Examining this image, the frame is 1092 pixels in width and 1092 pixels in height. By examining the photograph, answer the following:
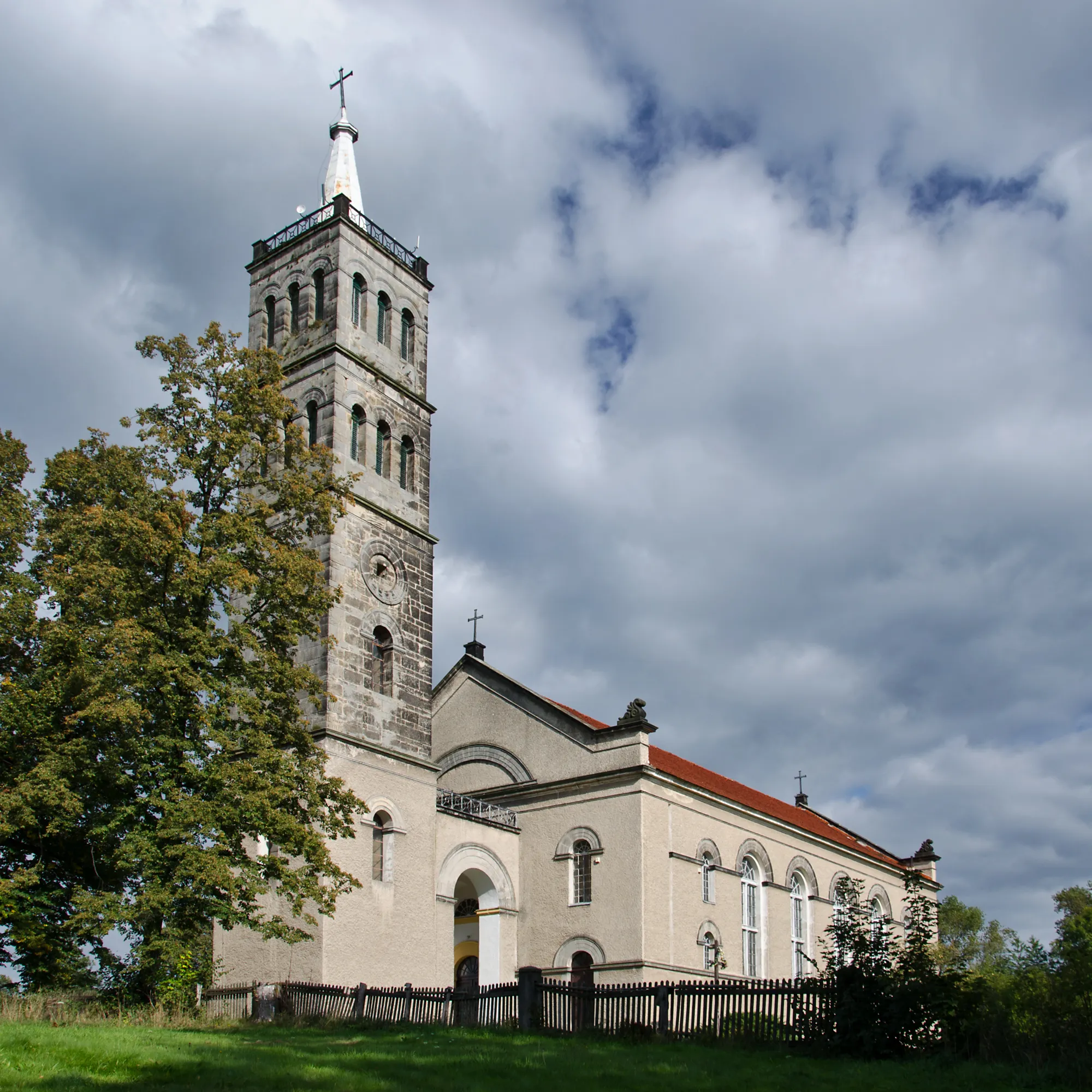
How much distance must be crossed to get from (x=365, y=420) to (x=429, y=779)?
9380 millimetres

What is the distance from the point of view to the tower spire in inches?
1341

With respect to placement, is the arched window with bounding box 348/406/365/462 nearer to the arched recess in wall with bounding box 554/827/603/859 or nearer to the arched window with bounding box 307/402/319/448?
the arched window with bounding box 307/402/319/448

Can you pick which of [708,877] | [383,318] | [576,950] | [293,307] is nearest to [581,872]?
[576,950]

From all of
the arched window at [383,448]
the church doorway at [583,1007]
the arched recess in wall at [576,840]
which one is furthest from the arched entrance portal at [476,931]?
the church doorway at [583,1007]

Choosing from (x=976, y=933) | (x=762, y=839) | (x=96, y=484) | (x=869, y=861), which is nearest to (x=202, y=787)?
(x=96, y=484)

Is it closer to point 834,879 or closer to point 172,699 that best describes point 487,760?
point 834,879

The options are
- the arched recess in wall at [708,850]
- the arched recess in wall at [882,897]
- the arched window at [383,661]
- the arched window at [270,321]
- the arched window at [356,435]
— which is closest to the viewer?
the arched window at [383,661]

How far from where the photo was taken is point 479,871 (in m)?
30.7

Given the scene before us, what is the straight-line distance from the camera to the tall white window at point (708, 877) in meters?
32.3

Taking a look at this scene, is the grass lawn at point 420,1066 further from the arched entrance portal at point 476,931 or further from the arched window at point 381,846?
the arched entrance portal at point 476,931

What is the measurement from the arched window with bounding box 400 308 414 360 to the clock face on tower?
624 cm

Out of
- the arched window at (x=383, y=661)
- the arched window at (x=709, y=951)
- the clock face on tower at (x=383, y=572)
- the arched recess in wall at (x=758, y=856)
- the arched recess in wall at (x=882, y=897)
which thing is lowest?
the arched window at (x=709, y=951)

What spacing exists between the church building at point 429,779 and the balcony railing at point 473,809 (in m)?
0.07

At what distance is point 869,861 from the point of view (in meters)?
42.3
